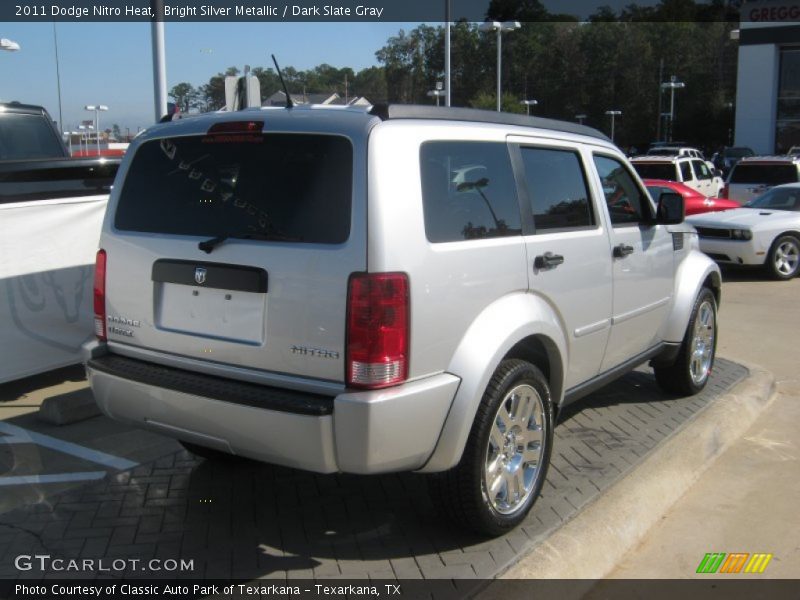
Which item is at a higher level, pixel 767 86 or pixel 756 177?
pixel 767 86

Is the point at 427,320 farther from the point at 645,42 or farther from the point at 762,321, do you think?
the point at 645,42

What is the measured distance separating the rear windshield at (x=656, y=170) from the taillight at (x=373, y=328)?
17.1 metres

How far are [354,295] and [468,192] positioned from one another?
863 millimetres

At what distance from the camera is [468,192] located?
3.55 meters

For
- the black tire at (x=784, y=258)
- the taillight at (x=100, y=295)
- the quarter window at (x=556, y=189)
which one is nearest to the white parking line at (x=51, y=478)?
the taillight at (x=100, y=295)

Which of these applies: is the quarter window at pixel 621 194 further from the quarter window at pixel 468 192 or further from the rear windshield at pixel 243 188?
the rear windshield at pixel 243 188

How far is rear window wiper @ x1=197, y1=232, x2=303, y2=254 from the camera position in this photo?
321 cm

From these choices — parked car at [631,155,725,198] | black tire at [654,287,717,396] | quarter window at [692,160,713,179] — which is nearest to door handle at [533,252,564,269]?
black tire at [654,287,717,396]

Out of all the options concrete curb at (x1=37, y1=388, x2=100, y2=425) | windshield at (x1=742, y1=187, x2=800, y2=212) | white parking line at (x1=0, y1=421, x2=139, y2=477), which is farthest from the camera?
windshield at (x1=742, y1=187, x2=800, y2=212)

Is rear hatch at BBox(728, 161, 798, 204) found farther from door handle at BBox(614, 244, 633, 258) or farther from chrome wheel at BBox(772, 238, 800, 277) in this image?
door handle at BBox(614, 244, 633, 258)

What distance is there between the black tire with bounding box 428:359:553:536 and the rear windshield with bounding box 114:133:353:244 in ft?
3.36

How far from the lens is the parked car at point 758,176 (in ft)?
56.1

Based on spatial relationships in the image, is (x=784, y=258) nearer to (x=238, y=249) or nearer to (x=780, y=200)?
(x=780, y=200)

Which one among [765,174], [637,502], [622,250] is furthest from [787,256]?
[637,502]
